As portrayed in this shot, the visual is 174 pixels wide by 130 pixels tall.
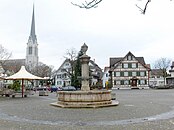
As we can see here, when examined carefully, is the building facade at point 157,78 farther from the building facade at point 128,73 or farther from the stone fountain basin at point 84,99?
the stone fountain basin at point 84,99

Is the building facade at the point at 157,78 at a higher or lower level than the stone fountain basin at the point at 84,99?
higher

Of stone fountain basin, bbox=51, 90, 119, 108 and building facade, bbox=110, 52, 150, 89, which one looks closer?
stone fountain basin, bbox=51, 90, 119, 108

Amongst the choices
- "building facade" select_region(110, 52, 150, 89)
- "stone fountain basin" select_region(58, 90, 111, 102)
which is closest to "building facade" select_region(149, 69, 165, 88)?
"building facade" select_region(110, 52, 150, 89)

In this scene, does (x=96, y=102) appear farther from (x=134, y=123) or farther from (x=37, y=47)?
(x=37, y=47)

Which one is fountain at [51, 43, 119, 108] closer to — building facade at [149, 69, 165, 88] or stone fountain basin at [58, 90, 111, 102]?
stone fountain basin at [58, 90, 111, 102]

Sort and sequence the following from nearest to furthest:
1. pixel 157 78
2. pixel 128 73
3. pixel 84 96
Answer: pixel 84 96 → pixel 128 73 → pixel 157 78

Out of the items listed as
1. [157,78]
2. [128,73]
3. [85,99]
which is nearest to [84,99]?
[85,99]

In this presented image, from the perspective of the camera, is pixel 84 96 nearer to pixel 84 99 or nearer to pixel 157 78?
pixel 84 99

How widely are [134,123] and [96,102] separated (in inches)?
239

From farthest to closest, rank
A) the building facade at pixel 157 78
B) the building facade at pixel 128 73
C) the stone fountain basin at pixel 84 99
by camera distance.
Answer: the building facade at pixel 157 78, the building facade at pixel 128 73, the stone fountain basin at pixel 84 99

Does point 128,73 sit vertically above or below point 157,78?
above

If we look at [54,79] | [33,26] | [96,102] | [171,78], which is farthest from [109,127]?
[33,26]

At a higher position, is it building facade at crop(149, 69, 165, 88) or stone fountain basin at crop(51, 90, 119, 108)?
building facade at crop(149, 69, 165, 88)

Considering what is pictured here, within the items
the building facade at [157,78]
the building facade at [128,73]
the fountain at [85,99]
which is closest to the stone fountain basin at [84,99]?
the fountain at [85,99]
